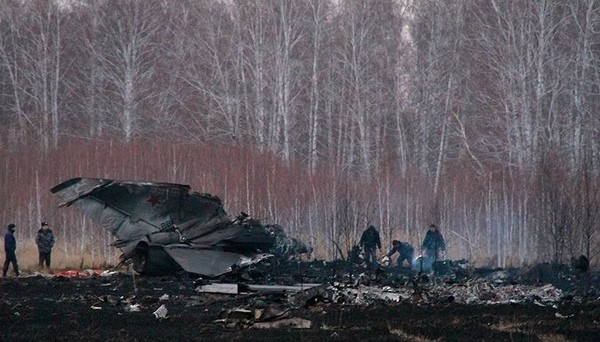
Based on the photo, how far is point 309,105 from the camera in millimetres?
55625

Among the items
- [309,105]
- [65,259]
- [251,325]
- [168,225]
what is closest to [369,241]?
[168,225]

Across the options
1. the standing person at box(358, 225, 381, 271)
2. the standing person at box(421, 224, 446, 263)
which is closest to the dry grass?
the standing person at box(358, 225, 381, 271)

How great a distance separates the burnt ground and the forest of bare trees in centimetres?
1776

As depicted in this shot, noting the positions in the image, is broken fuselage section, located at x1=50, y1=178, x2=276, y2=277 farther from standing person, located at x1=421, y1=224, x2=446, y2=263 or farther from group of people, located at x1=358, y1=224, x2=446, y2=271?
standing person, located at x1=421, y1=224, x2=446, y2=263

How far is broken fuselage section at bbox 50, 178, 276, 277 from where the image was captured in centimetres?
2852

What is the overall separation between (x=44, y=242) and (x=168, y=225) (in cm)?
430

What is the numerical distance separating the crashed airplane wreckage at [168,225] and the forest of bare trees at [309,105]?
1078 centimetres

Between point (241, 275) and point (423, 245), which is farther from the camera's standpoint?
point (423, 245)

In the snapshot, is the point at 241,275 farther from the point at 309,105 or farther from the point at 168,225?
the point at 309,105

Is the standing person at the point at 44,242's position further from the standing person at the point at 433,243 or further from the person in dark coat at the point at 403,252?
the standing person at the point at 433,243

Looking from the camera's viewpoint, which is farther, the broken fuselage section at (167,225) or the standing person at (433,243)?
the standing person at (433,243)

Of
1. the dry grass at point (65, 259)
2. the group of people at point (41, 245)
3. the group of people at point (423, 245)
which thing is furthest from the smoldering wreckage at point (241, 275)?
the dry grass at point (65, 259)

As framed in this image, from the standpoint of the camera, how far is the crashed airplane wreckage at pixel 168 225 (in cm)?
2853

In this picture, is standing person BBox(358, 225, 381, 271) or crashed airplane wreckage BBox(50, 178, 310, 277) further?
standing person BBox(358, 225, 381, 271)
